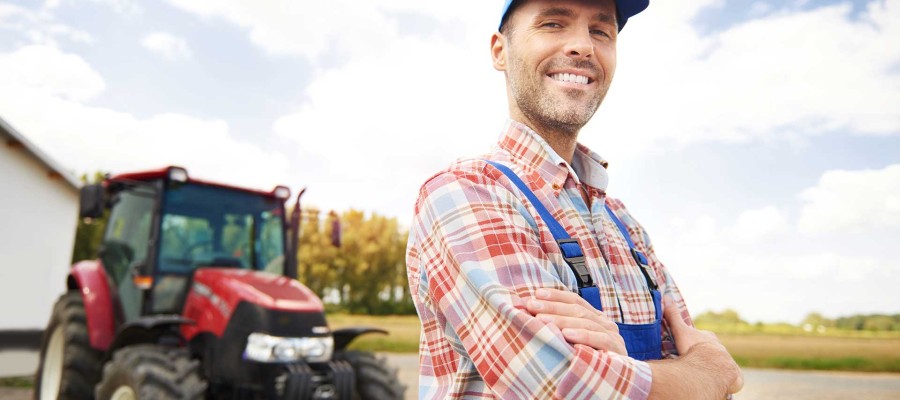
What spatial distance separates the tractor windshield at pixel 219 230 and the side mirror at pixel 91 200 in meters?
0.63

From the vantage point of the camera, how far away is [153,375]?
14.7 ft

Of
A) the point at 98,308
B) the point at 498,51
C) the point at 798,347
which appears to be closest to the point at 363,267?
the point at 798,347

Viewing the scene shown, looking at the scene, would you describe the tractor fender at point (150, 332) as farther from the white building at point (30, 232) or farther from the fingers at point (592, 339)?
the white building at point (30, 232)

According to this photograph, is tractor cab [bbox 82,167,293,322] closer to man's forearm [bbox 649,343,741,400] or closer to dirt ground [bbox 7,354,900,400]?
man's forearm [bbox 649,343,741,400]

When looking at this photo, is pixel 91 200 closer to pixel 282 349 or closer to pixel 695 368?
pixel 282 349

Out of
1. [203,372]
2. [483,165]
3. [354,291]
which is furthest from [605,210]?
[354,291]

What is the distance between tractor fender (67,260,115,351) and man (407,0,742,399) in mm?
5285

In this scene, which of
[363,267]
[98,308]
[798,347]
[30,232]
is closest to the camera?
[98,308]

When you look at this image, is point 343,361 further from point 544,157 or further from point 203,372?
point 544,157

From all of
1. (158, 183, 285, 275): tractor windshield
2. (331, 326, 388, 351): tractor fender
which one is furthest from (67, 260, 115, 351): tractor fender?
(331, 326, 388, 351): tractor fender

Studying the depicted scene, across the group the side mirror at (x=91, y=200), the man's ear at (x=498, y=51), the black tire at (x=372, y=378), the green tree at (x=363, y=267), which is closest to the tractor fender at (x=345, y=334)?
the black tire at (x=372, y=378)

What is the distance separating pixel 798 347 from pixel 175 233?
23.9 metres

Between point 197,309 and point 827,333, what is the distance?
2752cm

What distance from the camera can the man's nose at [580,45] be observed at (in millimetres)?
1571
